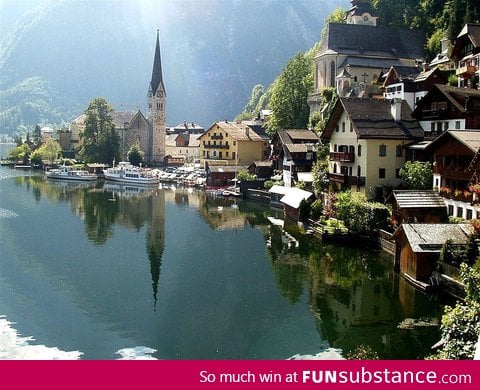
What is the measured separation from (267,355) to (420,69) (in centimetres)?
4369

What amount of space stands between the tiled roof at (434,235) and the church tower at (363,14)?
55.1 metres

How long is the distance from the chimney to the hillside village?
0.08 meters

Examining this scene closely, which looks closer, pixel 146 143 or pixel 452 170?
pixel 452 170

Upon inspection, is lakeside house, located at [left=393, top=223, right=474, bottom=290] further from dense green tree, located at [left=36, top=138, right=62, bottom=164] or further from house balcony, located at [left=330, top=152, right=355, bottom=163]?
dense green tree, located at [left=36, top=138, right=62, bottom=164]

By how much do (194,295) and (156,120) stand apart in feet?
291

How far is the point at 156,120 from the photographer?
111312mm

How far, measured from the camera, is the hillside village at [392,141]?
92.9 feet

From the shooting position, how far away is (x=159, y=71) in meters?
114

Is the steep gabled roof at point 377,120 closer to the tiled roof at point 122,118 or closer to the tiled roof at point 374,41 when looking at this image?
the tiled roof at point 374,41

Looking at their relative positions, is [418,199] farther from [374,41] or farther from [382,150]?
[374,41]

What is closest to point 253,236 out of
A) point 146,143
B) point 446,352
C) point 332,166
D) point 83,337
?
point 332,166

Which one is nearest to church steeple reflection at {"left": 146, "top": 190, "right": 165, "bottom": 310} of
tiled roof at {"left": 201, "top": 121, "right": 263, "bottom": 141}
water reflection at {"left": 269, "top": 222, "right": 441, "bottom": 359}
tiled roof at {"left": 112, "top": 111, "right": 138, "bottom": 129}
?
water reflection at {"left": 269, "top": 222, "right": 441, "bottom": 359}

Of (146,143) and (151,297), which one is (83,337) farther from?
(146,143)

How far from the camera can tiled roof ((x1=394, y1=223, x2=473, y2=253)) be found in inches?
1003
